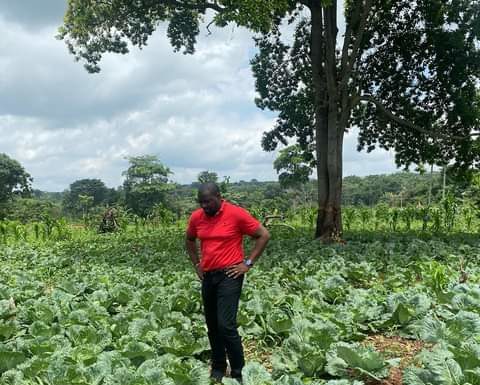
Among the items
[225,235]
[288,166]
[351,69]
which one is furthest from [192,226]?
[288,166]

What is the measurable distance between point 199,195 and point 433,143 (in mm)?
14450

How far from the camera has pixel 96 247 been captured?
1559cm

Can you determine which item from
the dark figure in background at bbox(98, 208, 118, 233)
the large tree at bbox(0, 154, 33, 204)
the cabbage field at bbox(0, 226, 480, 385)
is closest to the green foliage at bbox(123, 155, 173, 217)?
the large tree at bbox(0, 154, 33, 204)

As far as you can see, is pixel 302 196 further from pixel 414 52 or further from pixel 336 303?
pixel 336 303

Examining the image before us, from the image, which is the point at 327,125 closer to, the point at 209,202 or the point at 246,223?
the point at 246,223

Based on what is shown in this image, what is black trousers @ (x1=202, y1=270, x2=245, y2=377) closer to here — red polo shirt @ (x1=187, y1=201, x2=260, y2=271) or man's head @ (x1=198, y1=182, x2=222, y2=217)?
red polo shirt @ (x1=187, y1=201, x2=260, y2=271)

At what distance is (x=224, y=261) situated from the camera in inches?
170

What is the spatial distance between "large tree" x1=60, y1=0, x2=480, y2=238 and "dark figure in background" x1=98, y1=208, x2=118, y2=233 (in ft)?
30.6

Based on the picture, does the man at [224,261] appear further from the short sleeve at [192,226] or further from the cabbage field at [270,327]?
the cabbage field at [270,327]

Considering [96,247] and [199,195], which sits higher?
[199,195]

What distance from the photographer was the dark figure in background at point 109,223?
23594 millimetres

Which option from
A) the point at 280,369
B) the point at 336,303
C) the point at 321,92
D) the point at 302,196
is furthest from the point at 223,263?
the point at 302,196

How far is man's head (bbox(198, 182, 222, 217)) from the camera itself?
4215mm

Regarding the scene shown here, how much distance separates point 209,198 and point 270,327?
6.52 ft
